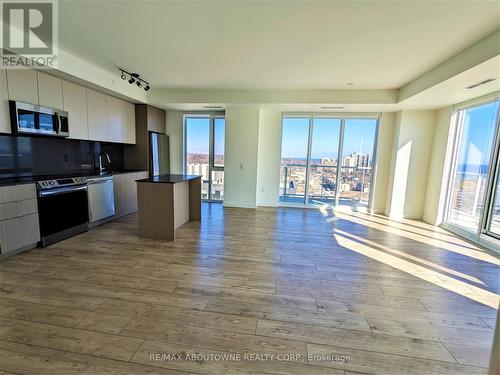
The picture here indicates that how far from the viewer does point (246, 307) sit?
2102 mm

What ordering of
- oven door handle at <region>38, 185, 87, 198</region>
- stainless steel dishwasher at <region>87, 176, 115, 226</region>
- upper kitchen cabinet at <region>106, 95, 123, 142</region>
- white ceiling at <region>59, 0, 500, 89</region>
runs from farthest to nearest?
upper kitchen cabinet at <region>106, 95, 123, 142</region>, stainless steel dishwasher at <region>87, 176, 115, 226</region>, oven door handle at <region>38, 185, 87, 198</region>, white ceiling at <region>59, 0, 500, 89</region>

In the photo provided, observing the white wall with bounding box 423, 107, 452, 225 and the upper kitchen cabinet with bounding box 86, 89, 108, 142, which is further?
the white wall with bounding box 423, 107, 452, 225

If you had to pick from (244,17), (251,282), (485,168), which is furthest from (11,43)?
(485,168)

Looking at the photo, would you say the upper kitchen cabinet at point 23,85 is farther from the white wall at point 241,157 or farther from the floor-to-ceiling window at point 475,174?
the floor-to-ceiling window at point 475,174

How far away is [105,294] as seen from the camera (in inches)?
88.0

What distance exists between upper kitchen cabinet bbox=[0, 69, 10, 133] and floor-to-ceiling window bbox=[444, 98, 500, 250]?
714cm

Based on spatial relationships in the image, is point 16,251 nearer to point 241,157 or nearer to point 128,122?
point 128,122

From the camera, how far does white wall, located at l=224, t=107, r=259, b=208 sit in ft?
19.1

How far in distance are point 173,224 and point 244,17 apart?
2.92m

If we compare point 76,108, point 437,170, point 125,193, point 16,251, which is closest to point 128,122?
point 76,108

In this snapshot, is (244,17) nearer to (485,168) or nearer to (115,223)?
(115,223)

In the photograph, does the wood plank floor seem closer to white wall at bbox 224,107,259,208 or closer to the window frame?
the window frame

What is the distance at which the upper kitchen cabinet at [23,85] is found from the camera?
2.94 meters

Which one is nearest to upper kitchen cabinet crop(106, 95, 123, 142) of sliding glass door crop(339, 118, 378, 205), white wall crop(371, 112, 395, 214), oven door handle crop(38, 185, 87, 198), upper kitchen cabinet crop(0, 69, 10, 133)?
oven door handle crop(38, 185, 87, 198)
